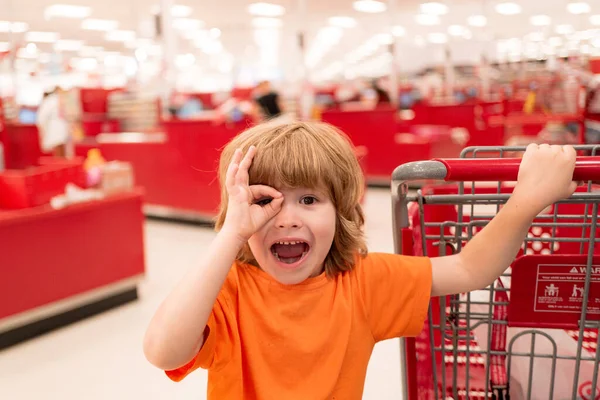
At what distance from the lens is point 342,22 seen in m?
21.4

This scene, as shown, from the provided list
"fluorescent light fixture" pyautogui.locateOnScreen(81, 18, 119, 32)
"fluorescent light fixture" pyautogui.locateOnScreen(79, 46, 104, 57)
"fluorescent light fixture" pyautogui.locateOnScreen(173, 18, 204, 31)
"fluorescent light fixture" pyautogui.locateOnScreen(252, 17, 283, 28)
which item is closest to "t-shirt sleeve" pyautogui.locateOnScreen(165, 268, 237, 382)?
"fluorescent light fixture" pyautogui.locateOnScreen(173, 18, 204, 31)

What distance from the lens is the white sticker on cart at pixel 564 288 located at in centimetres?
114

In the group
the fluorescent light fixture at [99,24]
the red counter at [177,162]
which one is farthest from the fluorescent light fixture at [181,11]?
the red counter at [177,162]

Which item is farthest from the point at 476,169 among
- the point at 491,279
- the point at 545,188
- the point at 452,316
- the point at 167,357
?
the point at 167,357

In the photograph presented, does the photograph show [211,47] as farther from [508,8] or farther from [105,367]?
[105,367]

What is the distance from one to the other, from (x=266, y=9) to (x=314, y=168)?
16.4 m

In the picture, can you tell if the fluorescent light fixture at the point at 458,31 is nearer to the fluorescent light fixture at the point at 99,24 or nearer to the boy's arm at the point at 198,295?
the fluorescent light fixture at the point at 99,24

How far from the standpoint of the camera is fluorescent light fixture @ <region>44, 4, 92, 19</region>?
15.3 m

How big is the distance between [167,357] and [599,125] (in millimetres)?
3154

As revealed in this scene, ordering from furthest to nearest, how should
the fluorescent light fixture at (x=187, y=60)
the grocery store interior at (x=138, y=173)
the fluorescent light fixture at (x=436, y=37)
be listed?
the fluorescent light fixture at (x=187, y=60), the fluorescent light fixture at (x=436, y=37), the grocery store interior at (x=138, y=173)

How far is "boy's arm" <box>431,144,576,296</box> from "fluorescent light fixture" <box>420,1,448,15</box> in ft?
54.3

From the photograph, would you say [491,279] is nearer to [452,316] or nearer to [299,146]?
[452,316]

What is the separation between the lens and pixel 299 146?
1142mm

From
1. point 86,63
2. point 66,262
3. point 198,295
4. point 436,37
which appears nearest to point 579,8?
point 436,37
